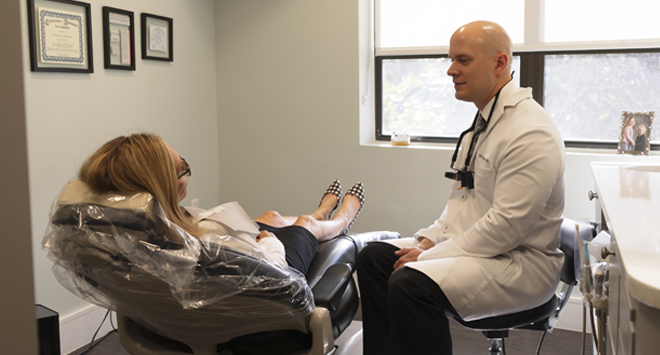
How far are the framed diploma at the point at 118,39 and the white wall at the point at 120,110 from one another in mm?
35

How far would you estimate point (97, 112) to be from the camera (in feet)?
9.86

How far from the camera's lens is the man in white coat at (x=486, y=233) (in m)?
1.78

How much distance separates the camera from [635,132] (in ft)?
9.30

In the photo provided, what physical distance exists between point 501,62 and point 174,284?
4.50 ft

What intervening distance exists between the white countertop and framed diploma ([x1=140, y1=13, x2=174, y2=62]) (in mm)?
2497

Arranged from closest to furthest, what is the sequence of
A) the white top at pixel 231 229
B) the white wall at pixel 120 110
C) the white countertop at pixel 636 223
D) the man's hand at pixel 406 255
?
the white countertop at pixel 636 223 < the white top at pixel 231 229 < the man's hand at pixel 406 255 < the white wall at pixel 120 110

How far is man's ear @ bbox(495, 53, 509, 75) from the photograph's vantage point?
204 cm

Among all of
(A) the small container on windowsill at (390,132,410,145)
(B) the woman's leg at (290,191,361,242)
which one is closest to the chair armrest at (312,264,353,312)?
(B) the woman's leg at (290,191,361,242)

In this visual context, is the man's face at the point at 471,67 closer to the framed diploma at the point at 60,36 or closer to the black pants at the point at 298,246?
the black pants at the point at 298,246

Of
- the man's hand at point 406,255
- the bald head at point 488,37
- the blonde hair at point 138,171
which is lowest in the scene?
the man's hand at point 406,255

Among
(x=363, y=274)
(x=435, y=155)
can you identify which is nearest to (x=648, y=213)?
(x=363, y=274)

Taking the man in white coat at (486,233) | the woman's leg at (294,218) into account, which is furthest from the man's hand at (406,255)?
the woman's leg at (294,218)

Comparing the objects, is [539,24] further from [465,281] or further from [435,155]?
[465,281]

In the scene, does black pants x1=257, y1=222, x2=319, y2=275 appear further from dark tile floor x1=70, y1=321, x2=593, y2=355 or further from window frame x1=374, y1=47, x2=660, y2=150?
window frame x1=374, y1=47, x2=660, y2=150
